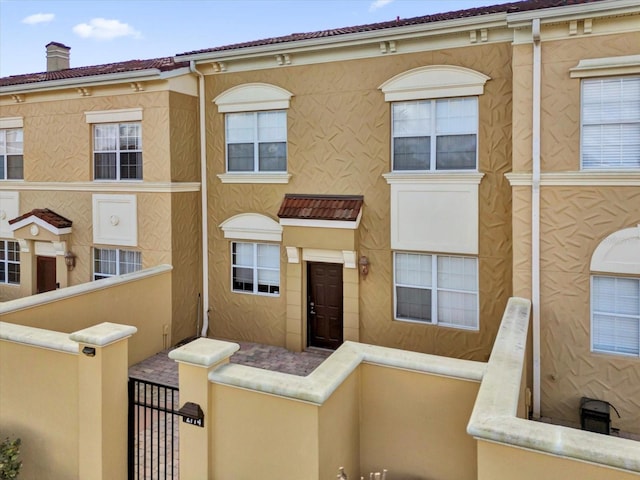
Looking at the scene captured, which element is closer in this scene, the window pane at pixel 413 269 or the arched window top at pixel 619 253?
the arched window top at pixel 619 253

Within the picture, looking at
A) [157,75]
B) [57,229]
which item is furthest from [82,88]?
[57,229]

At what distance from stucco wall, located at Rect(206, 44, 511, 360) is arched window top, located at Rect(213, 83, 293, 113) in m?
0.18

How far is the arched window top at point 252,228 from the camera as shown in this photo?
12.2 metres

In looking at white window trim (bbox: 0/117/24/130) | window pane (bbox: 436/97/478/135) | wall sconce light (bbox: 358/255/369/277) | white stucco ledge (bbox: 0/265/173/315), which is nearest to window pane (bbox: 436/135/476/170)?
window pane (bbox: 436/97/478/135)

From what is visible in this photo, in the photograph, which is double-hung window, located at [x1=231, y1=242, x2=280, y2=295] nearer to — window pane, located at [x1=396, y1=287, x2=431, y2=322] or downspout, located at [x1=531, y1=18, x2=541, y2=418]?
window pane, located at [x1=396, y1=287, x2=431, y2=322]

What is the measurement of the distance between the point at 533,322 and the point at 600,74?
15.2 ft

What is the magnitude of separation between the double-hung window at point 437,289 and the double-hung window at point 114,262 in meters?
7.35

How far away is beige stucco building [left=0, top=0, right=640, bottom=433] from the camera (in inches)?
328

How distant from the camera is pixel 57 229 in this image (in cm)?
1350

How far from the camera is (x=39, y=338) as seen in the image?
6.98 metres

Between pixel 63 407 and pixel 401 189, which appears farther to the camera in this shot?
pixel 401 189

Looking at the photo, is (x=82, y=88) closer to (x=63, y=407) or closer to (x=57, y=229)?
(x=57, y=229)

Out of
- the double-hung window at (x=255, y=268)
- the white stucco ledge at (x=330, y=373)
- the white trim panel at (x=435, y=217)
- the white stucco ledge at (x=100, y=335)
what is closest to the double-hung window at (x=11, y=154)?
the double-hung window at (x=255, y=268)

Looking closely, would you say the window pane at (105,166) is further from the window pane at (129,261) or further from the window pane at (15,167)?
the window pane at (15,167)
